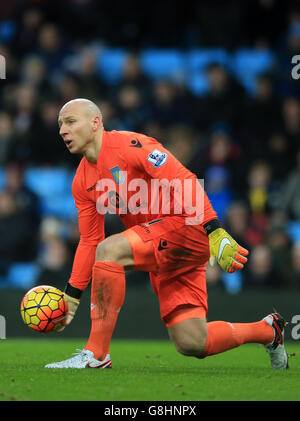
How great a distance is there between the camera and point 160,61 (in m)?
13.4

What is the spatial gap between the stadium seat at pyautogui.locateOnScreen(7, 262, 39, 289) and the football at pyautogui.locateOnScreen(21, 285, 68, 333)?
15.4 feet

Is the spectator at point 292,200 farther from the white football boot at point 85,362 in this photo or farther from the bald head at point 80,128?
the white football boot at point 85,362

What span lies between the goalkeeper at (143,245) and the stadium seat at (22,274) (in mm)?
4697

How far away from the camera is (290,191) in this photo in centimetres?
1038

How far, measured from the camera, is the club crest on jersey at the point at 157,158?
5582 millimetres

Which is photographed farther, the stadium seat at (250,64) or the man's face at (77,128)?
the stadium seat at (250,64)

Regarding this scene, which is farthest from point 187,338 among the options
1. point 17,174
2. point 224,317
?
point 17,174

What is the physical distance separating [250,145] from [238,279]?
6.45 feet

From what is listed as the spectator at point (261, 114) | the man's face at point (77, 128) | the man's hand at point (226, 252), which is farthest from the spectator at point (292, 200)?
the man's hand at point (226, 252)

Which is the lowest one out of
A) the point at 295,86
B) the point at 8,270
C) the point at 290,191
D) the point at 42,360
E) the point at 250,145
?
the point at 42,360

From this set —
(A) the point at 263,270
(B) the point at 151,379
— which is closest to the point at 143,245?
(B) the point at 151,379

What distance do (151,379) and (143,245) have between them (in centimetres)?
85

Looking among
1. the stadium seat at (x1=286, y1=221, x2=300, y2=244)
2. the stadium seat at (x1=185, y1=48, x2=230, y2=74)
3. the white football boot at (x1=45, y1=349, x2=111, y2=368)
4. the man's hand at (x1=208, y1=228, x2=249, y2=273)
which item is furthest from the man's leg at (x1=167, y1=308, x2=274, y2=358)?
the stadium seat at (x1=185, y1=48, x2=230, y2=74)
